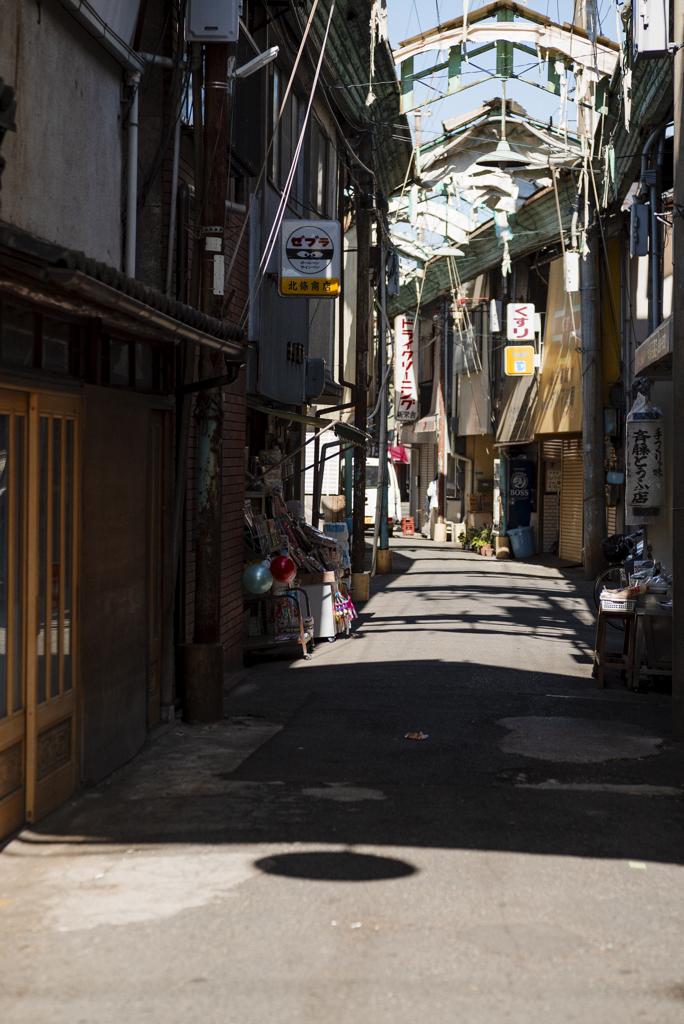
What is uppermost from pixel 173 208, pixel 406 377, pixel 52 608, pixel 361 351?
pixel 406 377

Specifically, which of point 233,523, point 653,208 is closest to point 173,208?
point 233,523

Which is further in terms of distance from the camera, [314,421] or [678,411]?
[314,421]

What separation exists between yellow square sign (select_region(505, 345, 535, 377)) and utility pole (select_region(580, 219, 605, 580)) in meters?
4.33

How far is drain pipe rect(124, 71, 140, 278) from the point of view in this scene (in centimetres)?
873

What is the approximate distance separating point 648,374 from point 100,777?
9.51m

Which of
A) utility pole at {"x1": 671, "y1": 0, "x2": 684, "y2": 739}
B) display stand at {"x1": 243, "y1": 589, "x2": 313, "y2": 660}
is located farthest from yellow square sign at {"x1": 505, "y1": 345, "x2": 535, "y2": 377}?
utility pole at {"x1": 671, "y1": 0, "x2": 684, "y2": 739}

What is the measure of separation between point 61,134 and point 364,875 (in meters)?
5.28

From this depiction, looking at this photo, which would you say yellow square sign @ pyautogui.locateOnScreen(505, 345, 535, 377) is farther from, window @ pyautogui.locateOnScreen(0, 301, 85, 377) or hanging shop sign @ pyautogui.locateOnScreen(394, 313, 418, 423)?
window @ pyautogui.locateOnScreen(0, 301, 85, 377)

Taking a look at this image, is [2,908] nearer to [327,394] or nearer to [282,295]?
[282,295]

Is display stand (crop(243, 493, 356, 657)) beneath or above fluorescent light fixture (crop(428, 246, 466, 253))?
beneath

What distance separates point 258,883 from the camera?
209 inches

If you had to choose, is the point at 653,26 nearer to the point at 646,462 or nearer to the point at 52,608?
the point at 646,462

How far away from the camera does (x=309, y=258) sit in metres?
13.6

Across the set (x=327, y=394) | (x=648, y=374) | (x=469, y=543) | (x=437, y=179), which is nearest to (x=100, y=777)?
(x=648, y=374)
